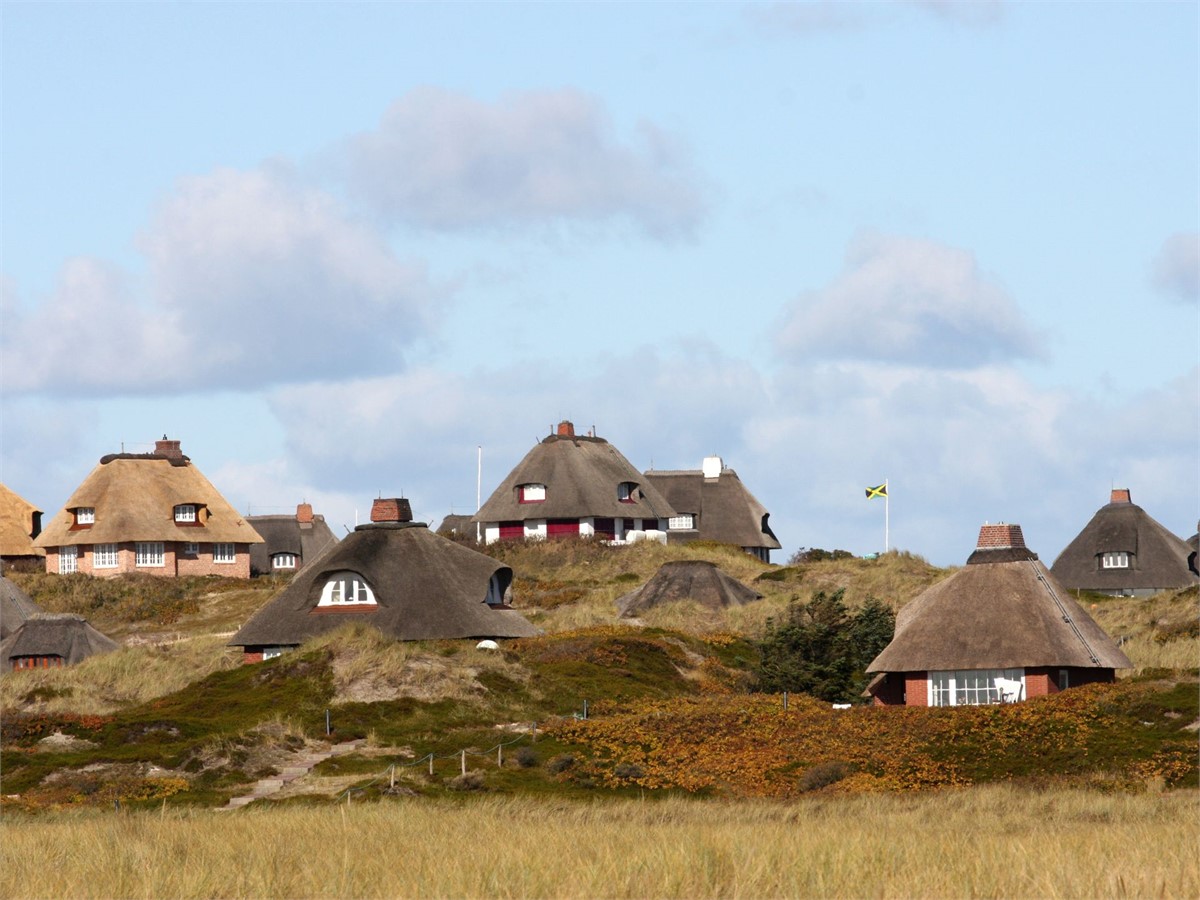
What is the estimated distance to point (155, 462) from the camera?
314 feet

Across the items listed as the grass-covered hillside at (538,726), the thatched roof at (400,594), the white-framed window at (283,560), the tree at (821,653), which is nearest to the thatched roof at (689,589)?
the grass-covered hillside at (538,726)

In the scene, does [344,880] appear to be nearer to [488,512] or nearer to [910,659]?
[910,659]

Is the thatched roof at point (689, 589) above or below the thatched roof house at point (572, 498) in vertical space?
below

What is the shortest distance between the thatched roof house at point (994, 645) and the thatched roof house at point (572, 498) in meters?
47.2

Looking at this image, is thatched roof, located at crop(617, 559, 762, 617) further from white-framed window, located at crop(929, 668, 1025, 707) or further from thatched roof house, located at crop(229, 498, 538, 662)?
white-framed window, located at crop(929, 668, 1025, 707)

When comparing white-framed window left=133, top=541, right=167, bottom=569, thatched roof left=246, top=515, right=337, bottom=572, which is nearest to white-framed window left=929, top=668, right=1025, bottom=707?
white-framed window left=133, top=541, right=167, bottom=569

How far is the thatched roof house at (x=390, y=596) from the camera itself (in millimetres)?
54094

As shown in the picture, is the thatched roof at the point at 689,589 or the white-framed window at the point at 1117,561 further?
the white-framed window at the point at 1117,561

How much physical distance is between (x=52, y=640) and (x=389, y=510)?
1325cm

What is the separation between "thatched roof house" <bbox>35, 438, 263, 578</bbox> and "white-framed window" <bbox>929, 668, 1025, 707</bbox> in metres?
55.7

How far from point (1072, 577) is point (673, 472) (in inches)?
1058

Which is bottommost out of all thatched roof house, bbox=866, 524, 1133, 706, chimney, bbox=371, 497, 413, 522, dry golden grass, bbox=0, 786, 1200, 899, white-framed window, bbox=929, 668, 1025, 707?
dry golden grass, bbox=0, 786, 1200, 899

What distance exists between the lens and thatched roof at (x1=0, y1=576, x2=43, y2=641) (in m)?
65.1

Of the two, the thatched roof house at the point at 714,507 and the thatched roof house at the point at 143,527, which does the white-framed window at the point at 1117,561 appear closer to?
the thatched roof house at the point at 714,507
